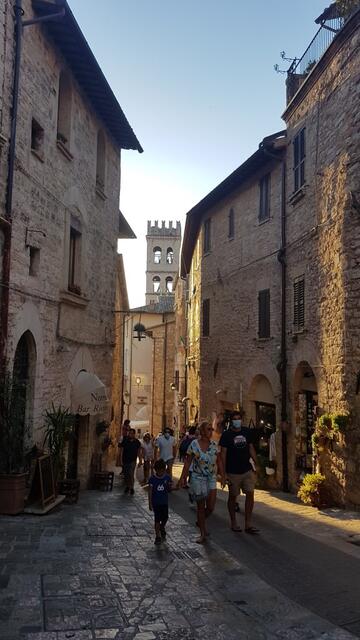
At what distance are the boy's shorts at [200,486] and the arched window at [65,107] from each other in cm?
788

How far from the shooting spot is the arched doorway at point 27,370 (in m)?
9.92

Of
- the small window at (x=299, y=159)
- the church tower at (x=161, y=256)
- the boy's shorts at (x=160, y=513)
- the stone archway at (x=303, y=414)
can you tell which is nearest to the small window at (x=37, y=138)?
the small window at (x=299, y=159)

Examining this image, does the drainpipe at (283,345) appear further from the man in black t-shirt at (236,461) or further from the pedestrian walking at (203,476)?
the pedestrian walking at (203,476)

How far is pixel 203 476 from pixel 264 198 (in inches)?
413

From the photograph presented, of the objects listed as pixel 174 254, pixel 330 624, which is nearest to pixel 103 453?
pixel 330 624

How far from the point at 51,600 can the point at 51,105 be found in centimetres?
925

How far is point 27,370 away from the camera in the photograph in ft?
33.6

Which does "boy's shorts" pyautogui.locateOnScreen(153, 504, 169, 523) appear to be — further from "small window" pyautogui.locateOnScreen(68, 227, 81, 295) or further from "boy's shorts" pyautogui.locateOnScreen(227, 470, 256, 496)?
"small window" pyautogui.locateOnScreen(68, 227, 81, 295)

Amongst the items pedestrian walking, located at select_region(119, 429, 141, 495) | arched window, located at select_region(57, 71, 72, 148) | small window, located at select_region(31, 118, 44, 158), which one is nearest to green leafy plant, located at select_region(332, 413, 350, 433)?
pedestrian walking, located at select_region(119, 429, 141, 495)

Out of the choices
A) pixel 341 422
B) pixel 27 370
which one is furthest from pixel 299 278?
pixel 27 370

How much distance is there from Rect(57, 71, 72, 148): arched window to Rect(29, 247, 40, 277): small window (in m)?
2.93

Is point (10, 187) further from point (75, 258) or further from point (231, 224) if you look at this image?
point (231, 224)

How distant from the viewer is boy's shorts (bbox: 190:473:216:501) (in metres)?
7.40

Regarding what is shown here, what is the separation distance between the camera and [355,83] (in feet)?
34.6
